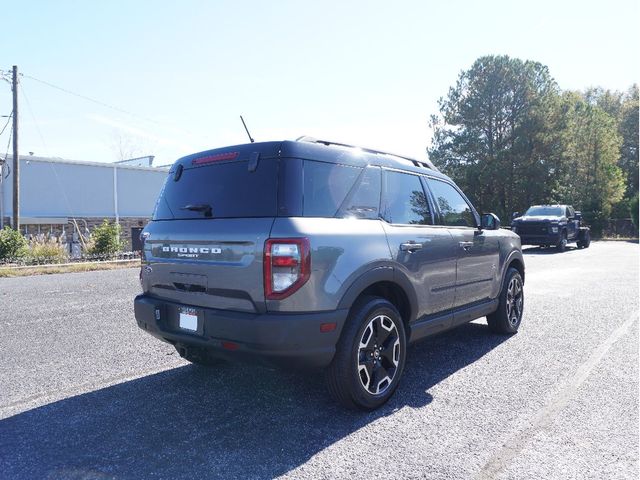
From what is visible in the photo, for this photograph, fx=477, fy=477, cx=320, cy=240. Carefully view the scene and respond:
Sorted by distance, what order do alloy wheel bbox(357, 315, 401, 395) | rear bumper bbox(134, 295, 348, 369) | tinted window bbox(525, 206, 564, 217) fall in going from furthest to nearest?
tinted window bbox(525, 206, 564, 217)
alloy wheel bbox(357, 315, 401, 395)
rear bumper bbox(134, 295, 348, 369)

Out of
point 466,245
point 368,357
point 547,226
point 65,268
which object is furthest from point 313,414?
point 547,226

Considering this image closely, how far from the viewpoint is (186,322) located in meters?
3.46

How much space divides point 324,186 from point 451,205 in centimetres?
200

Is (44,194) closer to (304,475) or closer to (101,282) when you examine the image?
(101,282)

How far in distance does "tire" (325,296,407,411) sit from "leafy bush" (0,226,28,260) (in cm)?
1542

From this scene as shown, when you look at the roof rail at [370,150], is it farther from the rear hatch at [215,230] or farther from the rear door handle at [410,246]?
the rear door handle at [410,246]

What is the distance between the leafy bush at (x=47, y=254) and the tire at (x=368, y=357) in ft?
47.5

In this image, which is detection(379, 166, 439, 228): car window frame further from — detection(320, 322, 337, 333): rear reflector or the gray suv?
detection(320, 322, 337, 333): rear reflector

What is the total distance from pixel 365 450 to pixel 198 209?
2.06 metres

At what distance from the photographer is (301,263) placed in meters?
3.03

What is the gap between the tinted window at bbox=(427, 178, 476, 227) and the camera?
4730 millimetres

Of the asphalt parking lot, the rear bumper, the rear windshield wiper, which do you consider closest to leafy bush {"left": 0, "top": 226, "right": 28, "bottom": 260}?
the asphalt parking lot

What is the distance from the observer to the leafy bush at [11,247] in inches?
607

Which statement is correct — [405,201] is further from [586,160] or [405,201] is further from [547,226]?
[586,160]
